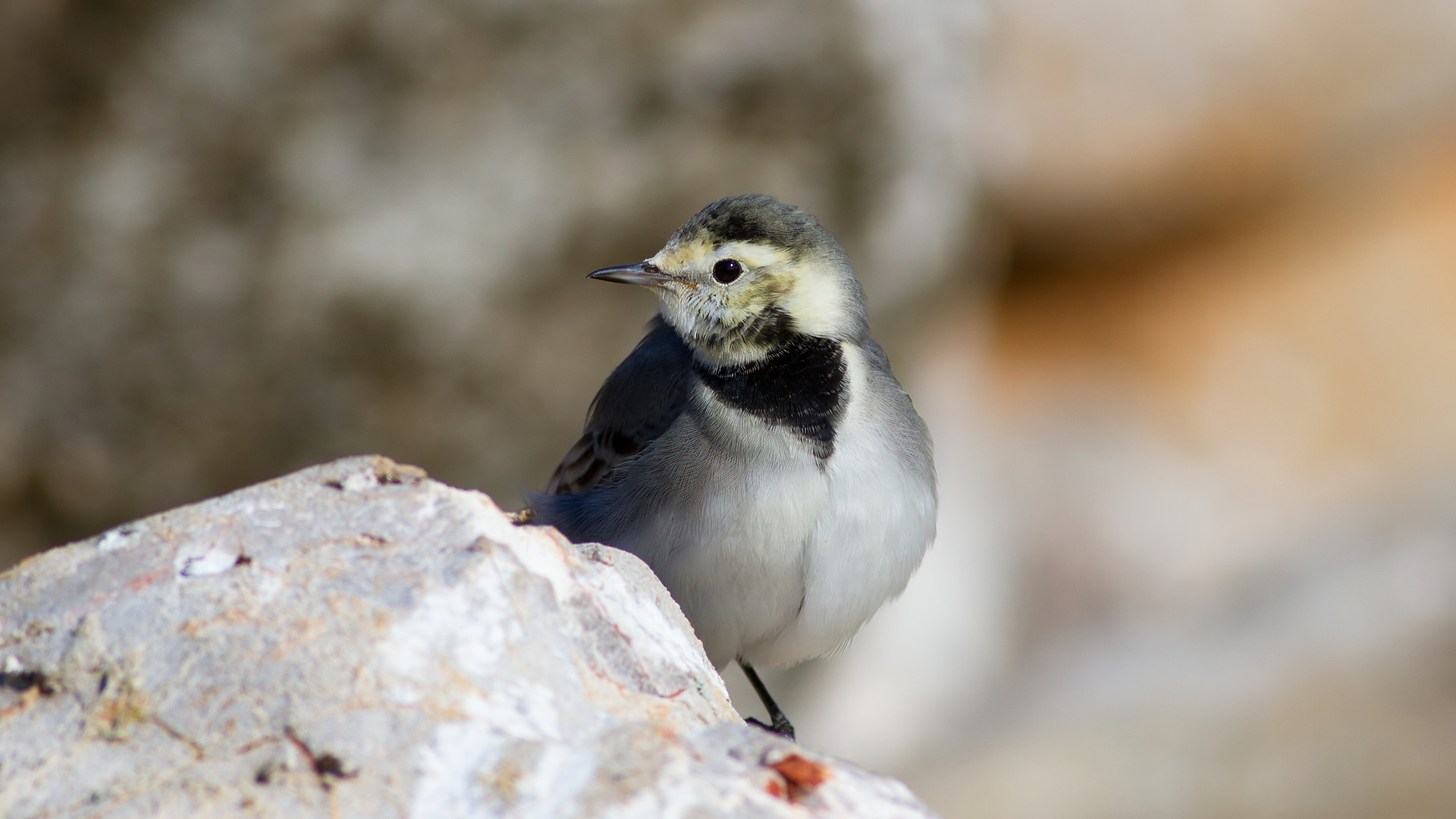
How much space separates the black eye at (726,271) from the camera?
15.7ft

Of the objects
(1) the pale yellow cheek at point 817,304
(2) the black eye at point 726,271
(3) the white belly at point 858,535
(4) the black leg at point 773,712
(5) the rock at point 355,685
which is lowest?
(5) the rock at point 355,685

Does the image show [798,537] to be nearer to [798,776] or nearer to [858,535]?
[858,535]

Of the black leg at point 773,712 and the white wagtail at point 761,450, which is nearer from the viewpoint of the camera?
the white wagtail at point 761,450

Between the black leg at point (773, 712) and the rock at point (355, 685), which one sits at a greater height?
the black leg at point (773, 712)

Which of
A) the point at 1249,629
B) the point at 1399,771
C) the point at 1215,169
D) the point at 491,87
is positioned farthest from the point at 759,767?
the point at 1215,169

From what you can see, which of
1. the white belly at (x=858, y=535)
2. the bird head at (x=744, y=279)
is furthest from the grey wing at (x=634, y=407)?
the white belly at (x=858, y=535)

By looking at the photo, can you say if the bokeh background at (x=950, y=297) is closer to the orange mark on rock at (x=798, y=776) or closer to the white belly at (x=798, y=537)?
the white belly at (x=798, y=537)

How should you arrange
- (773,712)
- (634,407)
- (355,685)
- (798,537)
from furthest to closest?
(773,712)
(634,407)
(798,537)
(355,685)

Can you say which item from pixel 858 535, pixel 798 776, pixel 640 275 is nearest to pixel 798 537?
pixel 858 535

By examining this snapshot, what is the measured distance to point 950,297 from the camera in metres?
11.4

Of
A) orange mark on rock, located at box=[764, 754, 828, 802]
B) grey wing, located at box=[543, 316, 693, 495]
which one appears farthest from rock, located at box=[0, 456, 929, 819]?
grey wing, located at box=[543, 316, 693, 495]

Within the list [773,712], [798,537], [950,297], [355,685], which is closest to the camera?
[355,685]

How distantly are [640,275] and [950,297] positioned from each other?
6823 millimetres

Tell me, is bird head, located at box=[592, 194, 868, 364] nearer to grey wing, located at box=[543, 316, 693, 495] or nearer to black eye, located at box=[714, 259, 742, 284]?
black eye, located at box=[714, 259, 742, 284]
